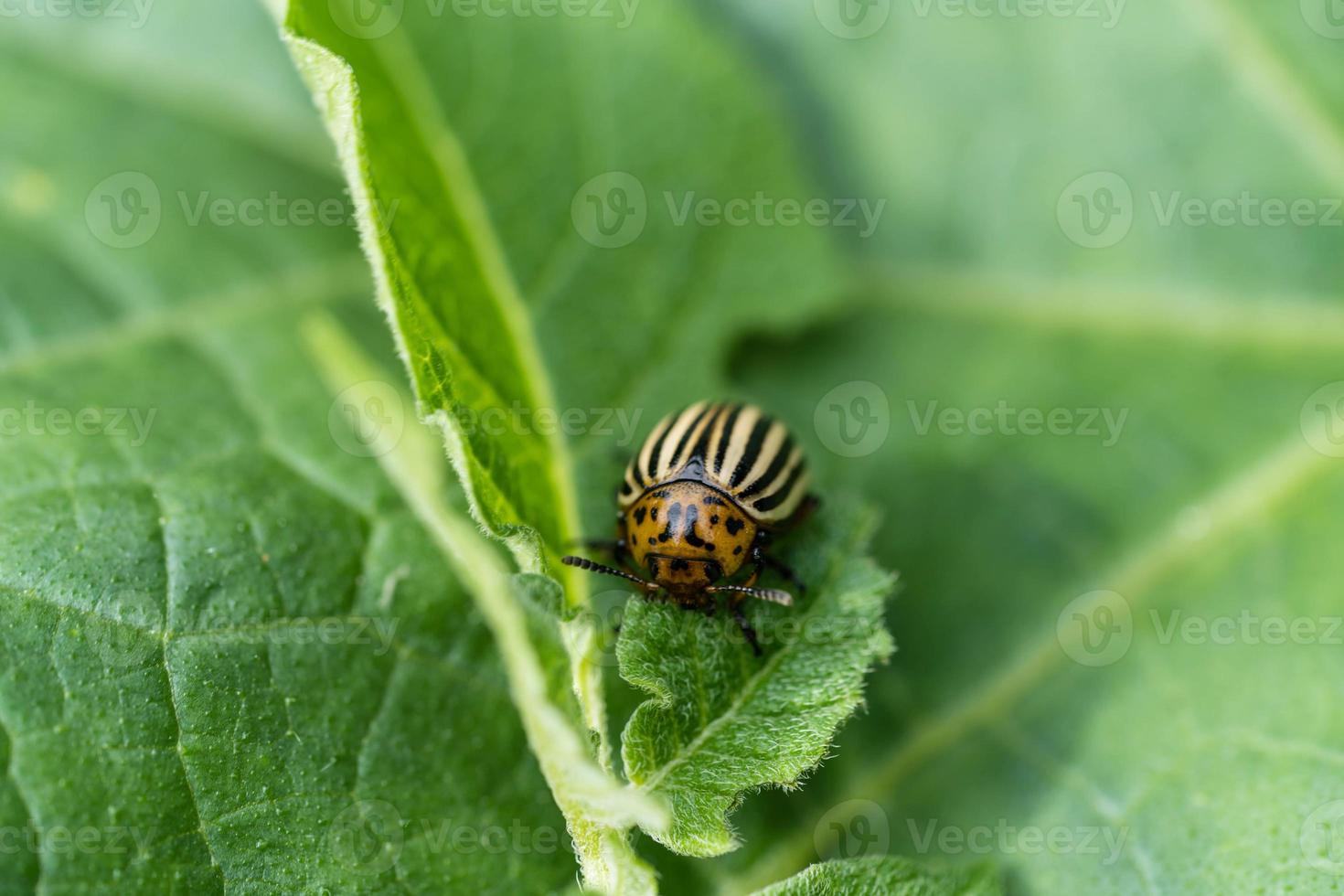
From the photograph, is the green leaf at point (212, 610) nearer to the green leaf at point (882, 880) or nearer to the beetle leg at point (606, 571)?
the beetle leg at point (606, 571)

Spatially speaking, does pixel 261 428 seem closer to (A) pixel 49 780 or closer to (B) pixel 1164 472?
(A) pixel 49 780

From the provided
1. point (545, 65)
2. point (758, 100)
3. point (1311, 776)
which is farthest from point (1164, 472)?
point (545, 65)

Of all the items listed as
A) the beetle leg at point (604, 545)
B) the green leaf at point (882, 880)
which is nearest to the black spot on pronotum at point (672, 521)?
the beetle leg at point (604, 545)

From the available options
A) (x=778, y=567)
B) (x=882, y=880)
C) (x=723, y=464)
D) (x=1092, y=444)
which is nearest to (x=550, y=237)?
(x=723, y=464)

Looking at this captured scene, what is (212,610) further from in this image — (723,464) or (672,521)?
(723,464)

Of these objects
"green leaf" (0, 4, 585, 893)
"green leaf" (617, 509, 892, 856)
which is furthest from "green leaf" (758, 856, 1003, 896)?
"green leaf" (0, 4, 585, 893)

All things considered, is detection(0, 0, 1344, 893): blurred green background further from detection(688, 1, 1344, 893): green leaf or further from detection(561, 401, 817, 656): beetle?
detection(561, 401, 817, 656): beetle
